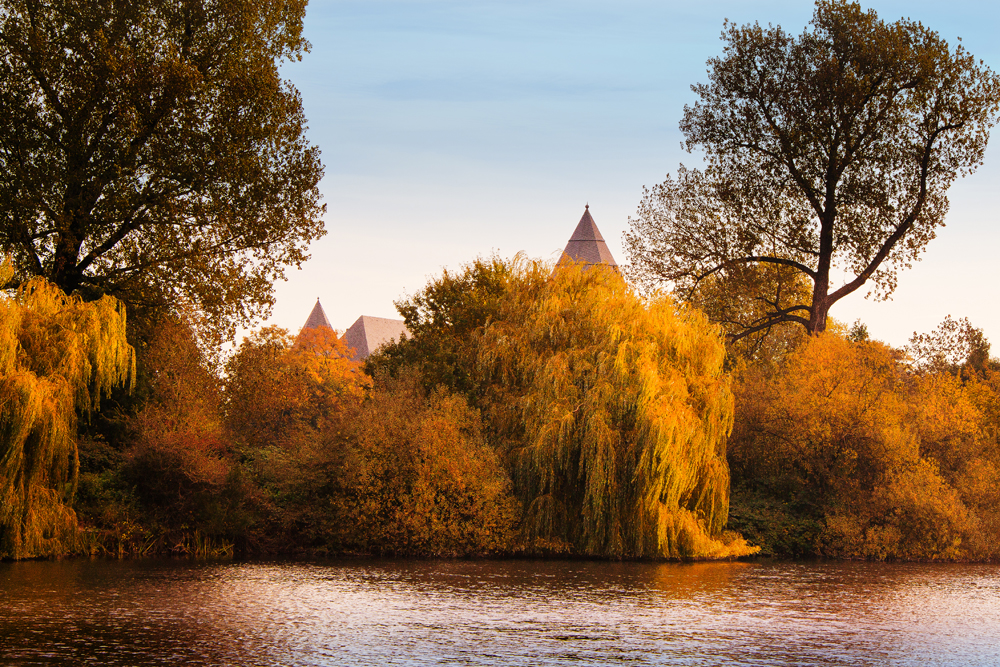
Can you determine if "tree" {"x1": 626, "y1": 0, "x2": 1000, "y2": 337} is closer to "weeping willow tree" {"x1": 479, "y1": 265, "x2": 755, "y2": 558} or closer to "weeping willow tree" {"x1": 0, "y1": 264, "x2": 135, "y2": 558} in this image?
"weeping willow tree" {"x1": 479, "y1": 265, "x2": 755, "y2": 558}

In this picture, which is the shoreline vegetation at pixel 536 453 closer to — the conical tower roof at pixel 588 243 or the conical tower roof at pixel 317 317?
the conical tower roof at pixel 588 243

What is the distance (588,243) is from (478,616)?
74451 mm

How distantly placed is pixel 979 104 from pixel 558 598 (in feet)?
91.5

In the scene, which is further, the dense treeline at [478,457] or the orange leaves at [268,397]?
the orange leaves at [268,397]

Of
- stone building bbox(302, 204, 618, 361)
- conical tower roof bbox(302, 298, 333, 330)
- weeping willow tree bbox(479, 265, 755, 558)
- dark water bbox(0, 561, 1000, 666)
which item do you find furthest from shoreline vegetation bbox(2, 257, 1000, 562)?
conical tower roof bbox(302, 298, 333, 330)

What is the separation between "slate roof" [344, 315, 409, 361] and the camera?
103 meters

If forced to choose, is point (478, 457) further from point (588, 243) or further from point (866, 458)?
point (588, 243)

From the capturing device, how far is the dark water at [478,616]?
50.8 ft

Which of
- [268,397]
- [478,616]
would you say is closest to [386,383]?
[268,397]

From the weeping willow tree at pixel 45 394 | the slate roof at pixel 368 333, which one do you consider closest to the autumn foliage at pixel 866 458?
the weeping willow tree at pixel 45 394

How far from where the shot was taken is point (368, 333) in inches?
4129

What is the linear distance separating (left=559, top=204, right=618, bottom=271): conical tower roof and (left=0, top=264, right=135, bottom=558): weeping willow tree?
210 feet

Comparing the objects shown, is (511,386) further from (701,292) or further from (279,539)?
(701,292)

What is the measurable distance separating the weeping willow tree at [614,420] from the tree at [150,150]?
899cm
